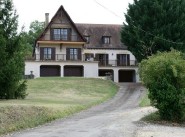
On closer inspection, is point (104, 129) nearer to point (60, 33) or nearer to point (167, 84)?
point (167, 84)

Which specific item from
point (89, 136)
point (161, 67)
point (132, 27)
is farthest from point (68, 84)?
point (89, 136)

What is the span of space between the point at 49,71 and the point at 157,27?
1819 centimetres

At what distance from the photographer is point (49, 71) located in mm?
68125

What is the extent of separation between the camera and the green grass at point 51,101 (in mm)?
22373

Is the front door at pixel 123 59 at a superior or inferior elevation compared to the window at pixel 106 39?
inferior

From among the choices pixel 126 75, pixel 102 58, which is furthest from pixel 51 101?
pixel 126 75

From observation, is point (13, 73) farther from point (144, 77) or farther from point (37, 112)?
point (144, 77)

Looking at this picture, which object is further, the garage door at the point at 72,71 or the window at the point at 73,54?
the window at the point at 73,54

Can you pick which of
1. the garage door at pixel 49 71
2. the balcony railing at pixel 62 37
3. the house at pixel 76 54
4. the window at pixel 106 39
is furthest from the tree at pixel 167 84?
the window at pixel 106 39

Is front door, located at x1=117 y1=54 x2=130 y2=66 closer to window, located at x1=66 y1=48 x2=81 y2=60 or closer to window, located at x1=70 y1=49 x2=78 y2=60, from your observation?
window, located at x1=66 y1=48 x2=81 y2=60

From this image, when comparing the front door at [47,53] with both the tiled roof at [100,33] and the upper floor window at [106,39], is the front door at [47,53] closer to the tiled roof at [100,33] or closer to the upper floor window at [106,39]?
the tiled roof at [100,33]

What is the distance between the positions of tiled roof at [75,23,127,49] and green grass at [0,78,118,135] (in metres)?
16.1

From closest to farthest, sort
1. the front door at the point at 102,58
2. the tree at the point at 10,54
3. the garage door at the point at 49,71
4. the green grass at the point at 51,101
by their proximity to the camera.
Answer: the green grass at the point at 51,101, the tree at the point at 10,54, the garage door at the point at 49,71, the front door at the point at 102,58

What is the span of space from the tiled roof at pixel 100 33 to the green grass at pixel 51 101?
633 inches
